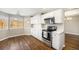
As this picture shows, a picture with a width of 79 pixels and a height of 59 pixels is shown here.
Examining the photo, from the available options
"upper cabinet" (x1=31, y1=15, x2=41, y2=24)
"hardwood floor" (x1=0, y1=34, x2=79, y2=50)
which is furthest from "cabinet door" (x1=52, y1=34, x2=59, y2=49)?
"upper cabinet" (x1=31, y1=15, x2=41, y2=24)

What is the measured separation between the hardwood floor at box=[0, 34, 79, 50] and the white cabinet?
8cm

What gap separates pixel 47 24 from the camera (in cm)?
174

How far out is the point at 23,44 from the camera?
5.59 ft

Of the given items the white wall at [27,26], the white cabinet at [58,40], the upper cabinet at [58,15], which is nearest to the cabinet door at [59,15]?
the upper cabinet at [58,15]

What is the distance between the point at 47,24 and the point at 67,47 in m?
0.59

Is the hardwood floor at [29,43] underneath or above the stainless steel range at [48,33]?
underneath

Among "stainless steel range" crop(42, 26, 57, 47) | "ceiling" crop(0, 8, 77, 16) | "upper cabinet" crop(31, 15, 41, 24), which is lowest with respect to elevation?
"stainless steel range" crop(42, 26, 57, 47)

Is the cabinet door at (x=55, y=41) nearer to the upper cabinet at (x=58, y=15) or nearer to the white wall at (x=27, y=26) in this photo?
the upper cabinet at (x=58, y=15)

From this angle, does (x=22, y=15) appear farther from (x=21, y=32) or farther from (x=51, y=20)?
(x=51, y=20)

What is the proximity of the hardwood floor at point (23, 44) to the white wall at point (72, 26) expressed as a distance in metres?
0.53

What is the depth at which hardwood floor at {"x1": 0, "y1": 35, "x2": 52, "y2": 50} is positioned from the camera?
1.66 metres

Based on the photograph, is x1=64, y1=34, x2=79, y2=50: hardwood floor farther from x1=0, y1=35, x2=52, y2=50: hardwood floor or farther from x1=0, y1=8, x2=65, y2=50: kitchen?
x1=0, y1=35, x2=52, y2=50: hardwood floor

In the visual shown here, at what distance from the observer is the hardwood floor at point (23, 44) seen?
1.66 metres
